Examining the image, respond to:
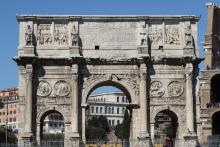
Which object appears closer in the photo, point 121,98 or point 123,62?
point 123,62

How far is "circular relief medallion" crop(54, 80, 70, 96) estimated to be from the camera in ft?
109

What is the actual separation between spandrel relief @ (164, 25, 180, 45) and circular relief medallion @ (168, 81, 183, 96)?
7.52 ft

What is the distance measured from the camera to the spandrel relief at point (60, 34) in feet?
110

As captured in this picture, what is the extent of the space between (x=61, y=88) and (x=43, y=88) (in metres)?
0.99

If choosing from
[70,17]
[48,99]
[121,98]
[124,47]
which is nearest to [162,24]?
[124,47]

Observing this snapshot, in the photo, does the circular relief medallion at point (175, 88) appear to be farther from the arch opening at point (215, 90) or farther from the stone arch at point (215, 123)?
the arch opening at point (215, 90)

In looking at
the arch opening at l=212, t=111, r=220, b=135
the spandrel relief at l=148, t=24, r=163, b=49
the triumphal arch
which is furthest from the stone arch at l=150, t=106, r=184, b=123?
the arch opening at l=212, t=111, r=220, b=135

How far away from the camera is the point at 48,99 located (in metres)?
33.2

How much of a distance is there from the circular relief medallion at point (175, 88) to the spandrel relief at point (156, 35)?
2.25 metres

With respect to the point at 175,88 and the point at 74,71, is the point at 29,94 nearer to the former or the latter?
the point at 74,71

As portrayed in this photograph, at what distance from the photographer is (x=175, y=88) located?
1320 inches

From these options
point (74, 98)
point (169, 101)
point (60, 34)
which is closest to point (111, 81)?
point (74, 98)

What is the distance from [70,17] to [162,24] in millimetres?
5181

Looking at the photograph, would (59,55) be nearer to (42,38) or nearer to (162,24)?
(42,38)
